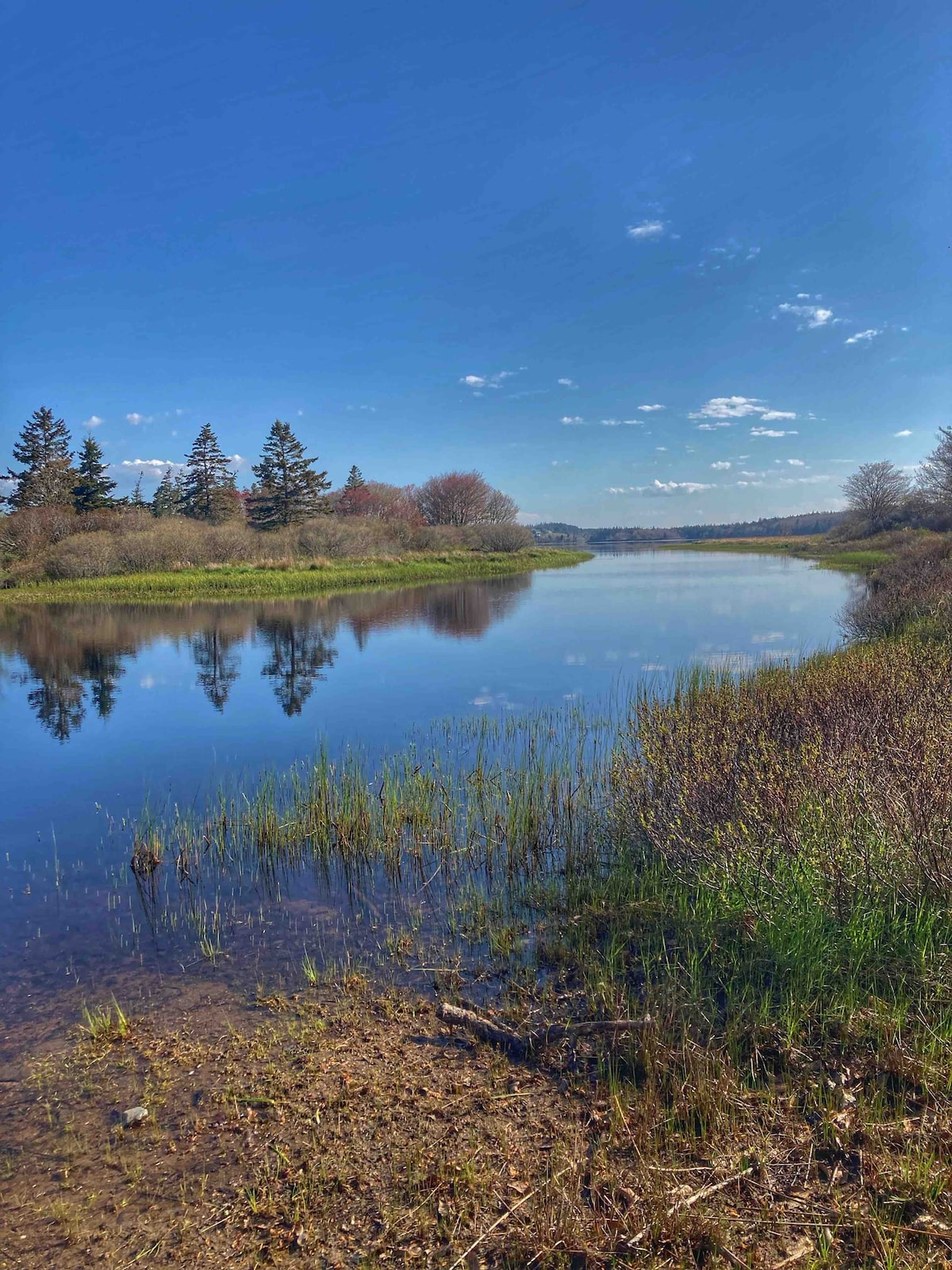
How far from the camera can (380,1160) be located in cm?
301

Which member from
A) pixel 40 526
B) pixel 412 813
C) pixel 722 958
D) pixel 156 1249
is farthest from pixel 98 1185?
pixel 40 526

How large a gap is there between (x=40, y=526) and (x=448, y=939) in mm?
42560

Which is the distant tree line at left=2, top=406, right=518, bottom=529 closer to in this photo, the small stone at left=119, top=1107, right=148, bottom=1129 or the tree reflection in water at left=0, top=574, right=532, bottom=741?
the tree reflection in water at left=0, top=574, right=532, bottom=741

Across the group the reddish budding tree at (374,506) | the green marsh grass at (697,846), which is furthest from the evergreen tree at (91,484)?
the green marsh grass at (697,846)

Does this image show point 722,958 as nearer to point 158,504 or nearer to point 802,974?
point 802,974

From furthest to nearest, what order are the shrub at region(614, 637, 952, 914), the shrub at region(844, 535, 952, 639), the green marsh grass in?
the shrub at region(844, 535, 952, 639)
the shrub at region(614, 637, 952, 914)
the green marsh grass

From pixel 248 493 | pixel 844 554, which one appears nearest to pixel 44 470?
pixel 248 493

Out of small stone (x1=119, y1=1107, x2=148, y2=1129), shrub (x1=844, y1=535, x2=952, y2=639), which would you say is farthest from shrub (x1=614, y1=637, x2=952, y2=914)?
shrub (x1=844, y1=535, x2=952, y2=639)

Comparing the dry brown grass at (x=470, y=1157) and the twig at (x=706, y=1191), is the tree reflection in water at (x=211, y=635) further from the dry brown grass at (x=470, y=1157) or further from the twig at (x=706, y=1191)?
the twig at (x=706, y=1191)

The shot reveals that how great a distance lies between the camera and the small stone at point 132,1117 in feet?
11.0

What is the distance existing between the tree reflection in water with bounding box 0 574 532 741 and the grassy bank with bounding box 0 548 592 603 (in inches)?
93.0

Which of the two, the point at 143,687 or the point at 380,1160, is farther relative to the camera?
the point at 143,687

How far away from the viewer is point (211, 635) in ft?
76.4

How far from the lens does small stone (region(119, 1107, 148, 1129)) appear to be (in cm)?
337
